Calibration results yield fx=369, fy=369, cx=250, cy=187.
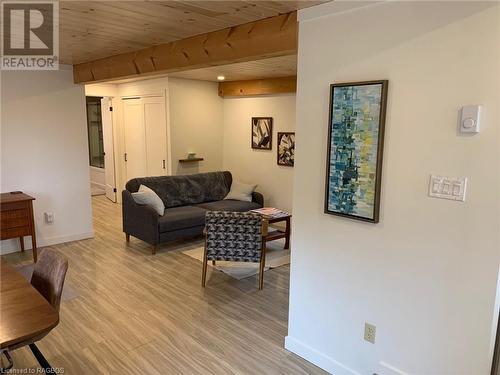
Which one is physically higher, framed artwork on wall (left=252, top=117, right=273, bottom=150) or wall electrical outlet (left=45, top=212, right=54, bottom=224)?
framed artwork on wall (left=252, top=117, right=273, bottom=150)

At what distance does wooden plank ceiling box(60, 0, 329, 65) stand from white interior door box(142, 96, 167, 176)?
304 cm

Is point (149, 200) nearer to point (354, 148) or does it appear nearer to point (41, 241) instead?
point (41, 241)

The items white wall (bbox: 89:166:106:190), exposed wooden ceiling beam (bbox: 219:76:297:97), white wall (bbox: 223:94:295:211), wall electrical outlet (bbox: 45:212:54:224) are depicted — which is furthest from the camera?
white wall (bbox: 89:166:106:190)

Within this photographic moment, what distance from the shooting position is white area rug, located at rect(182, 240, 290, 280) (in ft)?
13.6

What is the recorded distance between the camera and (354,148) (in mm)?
2168

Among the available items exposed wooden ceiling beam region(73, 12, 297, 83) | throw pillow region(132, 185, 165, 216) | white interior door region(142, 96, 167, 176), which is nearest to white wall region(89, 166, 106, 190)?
white interior door region(142, 96, 167, 176)

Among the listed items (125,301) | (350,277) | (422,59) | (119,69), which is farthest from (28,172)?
(422,59)

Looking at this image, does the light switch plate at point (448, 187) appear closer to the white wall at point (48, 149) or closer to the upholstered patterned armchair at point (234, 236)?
the upholstered patterned armchair at point (234, 236)

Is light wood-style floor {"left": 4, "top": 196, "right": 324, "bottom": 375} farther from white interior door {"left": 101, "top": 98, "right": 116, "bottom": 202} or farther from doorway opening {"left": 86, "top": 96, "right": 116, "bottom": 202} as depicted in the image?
doorway opening {"left": 86, "top": 96, "right": 116, "bottom": 202}

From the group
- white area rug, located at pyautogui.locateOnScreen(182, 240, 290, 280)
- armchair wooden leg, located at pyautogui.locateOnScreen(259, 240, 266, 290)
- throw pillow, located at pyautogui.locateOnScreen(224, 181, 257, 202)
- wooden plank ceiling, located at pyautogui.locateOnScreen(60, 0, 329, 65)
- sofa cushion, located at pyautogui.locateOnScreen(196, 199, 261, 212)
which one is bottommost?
white area rug, located at pyautogui.locateOnScreen(182, 240, 290, 280)

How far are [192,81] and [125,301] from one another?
4.21 metres

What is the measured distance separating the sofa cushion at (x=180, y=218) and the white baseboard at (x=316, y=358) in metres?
2.40

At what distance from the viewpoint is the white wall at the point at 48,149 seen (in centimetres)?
446

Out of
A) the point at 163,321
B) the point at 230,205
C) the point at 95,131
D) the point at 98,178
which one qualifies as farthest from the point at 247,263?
the point at 95,131
